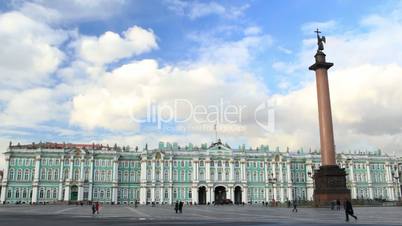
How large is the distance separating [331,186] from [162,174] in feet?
208

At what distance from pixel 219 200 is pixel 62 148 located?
39.2 meters

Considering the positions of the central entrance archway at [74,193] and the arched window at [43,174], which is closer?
the arched window at [43,174]

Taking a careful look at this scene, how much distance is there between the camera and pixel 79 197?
3994 inches

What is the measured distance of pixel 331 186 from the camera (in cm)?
4875

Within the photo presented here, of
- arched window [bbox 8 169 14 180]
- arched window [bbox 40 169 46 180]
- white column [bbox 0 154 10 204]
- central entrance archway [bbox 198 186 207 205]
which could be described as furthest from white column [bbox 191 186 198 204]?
white column [bbox 0 154 10 204]

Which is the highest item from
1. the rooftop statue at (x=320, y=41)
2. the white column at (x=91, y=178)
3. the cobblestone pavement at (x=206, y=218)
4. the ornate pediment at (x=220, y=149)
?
the rooftop statue at (x=320, y=41)

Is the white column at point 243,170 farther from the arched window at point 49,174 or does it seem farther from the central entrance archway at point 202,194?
the arched window at point 49,174

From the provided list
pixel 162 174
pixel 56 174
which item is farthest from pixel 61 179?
pixel 162 174

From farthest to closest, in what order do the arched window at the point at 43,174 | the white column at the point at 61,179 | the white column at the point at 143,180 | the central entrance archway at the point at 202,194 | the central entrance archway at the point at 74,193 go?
the central entrance archway at the point at 202,194
the white column at the point at 143,180
the central entrance archway at the point at 74,193
the arched window at the point at 43,174
the white column at the point at 61,179

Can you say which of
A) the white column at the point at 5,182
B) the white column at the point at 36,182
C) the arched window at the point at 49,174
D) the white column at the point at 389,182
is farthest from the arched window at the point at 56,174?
the white column at the point at 389,182

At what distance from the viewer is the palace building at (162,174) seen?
3996 inches

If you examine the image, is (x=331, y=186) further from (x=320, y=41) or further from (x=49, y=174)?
(x=49, y=174)

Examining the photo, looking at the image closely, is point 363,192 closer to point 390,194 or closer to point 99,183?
point 390,194

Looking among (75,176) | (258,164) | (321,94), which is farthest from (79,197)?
(321,94)
